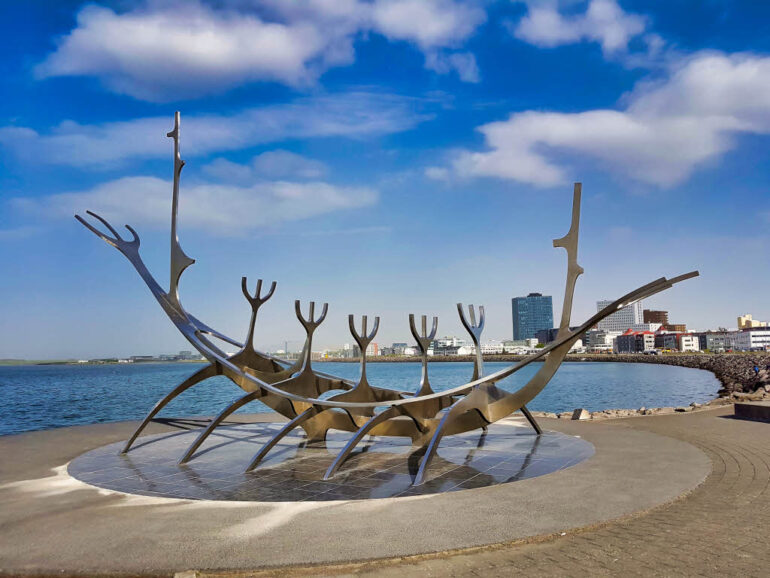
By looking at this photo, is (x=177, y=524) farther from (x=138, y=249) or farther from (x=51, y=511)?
(x=138, y=249)

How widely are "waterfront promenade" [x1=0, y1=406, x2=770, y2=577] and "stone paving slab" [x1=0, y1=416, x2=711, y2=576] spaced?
0.03 m

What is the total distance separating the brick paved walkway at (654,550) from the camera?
5.67 m

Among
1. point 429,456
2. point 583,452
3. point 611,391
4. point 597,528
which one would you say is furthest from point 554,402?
point 597,528

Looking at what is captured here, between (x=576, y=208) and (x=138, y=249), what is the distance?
11.3 meters

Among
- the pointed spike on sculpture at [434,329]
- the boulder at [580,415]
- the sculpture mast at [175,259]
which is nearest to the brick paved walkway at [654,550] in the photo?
the pointed spike on sculpture at [434,329]

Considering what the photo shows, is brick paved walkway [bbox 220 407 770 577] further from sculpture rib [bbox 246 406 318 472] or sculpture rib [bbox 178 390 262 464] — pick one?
sculpture rib [bbox 178 390 262 464]

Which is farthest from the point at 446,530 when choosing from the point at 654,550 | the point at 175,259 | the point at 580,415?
the point at 580,415

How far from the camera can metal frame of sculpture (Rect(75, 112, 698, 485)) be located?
38.6 ft

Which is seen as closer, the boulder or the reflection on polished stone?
the reflection on polished stone

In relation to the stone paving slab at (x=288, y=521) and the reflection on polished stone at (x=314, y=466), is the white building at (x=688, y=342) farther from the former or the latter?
the stone paving slab at (x=288, y=521)

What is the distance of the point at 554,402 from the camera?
3800 cm

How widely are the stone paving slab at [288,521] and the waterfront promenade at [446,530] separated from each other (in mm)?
25

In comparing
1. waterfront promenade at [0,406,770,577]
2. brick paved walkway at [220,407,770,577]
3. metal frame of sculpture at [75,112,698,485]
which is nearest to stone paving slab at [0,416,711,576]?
waterfront promenade at [0,406,770,577]

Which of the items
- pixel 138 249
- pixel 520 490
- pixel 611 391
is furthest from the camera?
pixel 611 391
